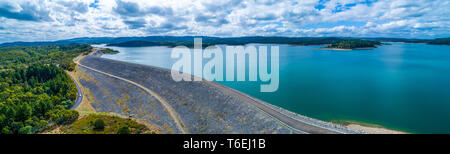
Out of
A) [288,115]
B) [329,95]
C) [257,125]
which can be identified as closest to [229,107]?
[257,125]

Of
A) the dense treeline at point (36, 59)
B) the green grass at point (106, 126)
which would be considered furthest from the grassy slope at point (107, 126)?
the dense treeline at point (36, 59)

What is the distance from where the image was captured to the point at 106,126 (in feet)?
94.3

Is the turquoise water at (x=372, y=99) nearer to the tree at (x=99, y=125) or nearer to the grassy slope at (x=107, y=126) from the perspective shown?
the grassy slope at (x=107, y=126)

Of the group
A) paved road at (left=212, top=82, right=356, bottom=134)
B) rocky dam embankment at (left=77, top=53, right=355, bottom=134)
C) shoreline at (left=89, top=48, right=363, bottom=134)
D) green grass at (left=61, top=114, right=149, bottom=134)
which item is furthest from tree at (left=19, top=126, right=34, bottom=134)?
paved road at (left=212, top=82, right=356, bottom=134)

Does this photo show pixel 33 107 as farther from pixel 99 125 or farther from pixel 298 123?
pixel 298 123

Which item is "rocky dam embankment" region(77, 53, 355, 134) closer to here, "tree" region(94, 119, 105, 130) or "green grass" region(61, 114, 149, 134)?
"green grass" region(61, 114, 149, 134)

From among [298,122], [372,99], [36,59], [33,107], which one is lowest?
[372,99]

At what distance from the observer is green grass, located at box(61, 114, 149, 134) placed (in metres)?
27.1

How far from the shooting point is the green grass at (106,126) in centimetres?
2712

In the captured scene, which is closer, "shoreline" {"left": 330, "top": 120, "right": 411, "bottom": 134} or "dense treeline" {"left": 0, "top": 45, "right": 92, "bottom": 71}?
"shoreline" {"left": 330, "top": 120, "right": 411, "bottom": 134}

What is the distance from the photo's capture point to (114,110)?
3741cm

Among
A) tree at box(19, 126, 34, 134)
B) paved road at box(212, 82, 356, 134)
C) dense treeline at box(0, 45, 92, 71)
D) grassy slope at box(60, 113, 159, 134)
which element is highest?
dense treeline at box(0, 45, 92, 71)

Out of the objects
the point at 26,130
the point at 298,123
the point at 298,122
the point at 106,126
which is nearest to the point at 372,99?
the point at 298,122

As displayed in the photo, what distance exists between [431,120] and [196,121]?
3210 cm
